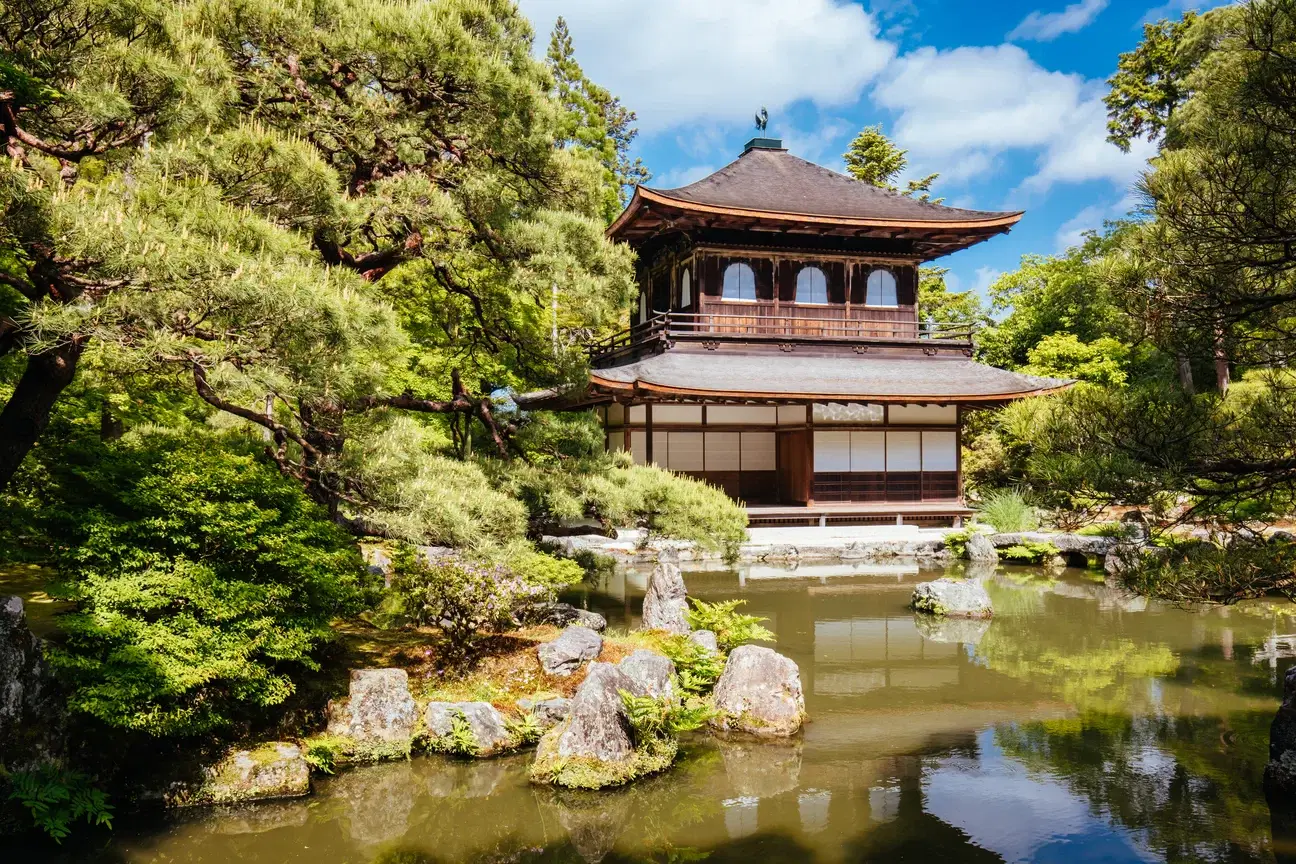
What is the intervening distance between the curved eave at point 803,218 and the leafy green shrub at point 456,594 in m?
10.9

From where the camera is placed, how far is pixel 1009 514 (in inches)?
709

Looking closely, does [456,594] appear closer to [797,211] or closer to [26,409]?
[26,409]

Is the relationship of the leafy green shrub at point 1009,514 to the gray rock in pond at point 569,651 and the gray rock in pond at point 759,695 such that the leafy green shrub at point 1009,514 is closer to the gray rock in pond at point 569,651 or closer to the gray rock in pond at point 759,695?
the gray rock in pond at point 759,695

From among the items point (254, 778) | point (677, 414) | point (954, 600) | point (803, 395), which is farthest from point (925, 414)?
point (254, 778)

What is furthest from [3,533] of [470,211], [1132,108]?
[1132,108]

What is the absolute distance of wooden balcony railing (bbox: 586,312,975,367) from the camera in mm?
18000

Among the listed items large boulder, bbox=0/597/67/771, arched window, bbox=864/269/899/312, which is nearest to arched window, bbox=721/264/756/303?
arched window, bbox=864/269/899/312

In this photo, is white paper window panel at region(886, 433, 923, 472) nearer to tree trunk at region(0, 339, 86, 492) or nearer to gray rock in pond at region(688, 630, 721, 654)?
gray rock in pond at region(688, 630, 721, 654)

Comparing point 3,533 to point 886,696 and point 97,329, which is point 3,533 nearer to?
point 97,329

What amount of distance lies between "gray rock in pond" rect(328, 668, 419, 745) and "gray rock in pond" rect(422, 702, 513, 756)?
0.14 metres

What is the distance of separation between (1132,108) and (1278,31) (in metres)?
28.3

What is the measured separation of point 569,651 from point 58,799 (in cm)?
386

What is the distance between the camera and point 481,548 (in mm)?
6805

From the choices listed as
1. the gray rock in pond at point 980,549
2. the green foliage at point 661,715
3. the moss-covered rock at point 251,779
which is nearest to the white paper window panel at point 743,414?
the gray rock in pond at point 980,549
